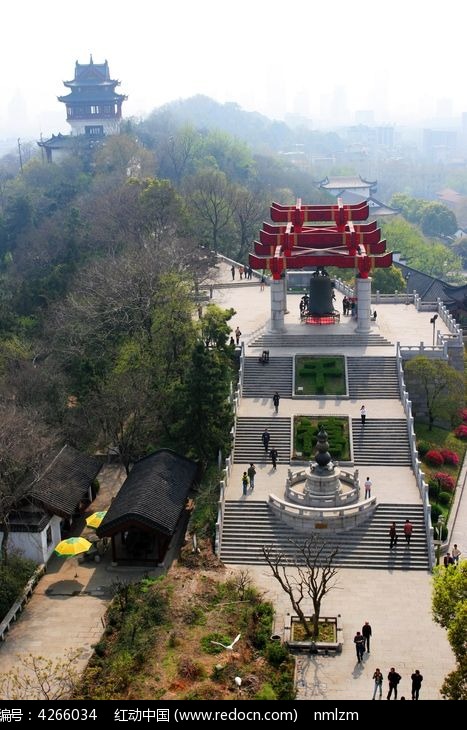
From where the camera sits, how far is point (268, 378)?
42.8 metres

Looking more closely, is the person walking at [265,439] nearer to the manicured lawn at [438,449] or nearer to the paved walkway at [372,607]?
the paved walkway at [372,607]

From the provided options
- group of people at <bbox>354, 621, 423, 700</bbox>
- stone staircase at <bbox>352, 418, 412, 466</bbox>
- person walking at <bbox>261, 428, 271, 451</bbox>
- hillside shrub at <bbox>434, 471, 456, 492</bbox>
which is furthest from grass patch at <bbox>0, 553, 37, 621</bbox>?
hillside shrub at <bbox>434, 471, 456, 492</bbox>

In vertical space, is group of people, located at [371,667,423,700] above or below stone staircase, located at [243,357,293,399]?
below

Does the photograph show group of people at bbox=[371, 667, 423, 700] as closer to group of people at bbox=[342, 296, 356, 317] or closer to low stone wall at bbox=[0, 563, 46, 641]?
low stone wall at bbox=[0, 563, 46, 641]

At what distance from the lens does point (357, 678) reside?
973 inches

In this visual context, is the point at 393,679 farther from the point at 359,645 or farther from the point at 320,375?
the point at 320,375

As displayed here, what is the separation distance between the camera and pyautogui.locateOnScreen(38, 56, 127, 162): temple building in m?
105

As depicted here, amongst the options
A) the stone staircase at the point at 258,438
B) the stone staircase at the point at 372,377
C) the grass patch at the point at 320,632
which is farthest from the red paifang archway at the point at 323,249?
the grass patch at the point at 320,632

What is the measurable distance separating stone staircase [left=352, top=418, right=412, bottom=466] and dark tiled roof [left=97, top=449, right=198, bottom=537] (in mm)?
7035

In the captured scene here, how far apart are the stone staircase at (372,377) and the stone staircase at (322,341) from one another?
6.17ft

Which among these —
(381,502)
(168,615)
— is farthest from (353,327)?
(168,615)

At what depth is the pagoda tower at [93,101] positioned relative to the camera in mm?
105250

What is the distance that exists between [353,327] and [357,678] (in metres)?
25.1
